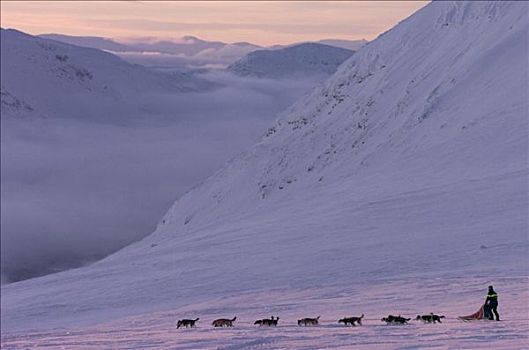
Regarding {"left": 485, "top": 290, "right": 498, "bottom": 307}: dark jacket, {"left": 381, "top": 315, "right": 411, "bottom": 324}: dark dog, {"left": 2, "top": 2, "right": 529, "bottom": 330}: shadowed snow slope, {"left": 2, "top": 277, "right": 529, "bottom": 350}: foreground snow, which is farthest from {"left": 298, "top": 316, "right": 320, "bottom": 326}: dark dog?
{"left": 2, "top": 2, "right": 529, "bottom": 330}: shadowed snow slope

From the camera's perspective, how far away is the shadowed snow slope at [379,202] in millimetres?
28531

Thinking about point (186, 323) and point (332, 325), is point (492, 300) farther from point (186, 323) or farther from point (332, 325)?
point (186, 323)

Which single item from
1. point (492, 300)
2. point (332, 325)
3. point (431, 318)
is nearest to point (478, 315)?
point (492, 300)

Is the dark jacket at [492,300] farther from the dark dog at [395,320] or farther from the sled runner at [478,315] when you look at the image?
the dark dog at [395,320]

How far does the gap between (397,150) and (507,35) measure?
13518mm

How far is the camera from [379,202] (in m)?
38.5

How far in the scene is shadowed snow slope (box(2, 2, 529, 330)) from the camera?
28.5 m

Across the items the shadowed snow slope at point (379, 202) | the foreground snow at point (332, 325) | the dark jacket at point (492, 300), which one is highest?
the shadowed snow slope at point (379, 202)

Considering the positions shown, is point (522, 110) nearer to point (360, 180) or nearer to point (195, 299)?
point (360, 180)

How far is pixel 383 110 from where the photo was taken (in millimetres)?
75438

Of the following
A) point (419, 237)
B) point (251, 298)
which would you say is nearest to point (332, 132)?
point (419, 237)

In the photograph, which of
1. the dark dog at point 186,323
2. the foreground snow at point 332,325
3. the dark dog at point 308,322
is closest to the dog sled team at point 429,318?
the dark dog at point 308,322

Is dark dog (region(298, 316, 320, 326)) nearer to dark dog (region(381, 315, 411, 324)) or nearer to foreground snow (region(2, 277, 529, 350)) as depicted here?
foreground snow (region(2, 277, 529, 350))

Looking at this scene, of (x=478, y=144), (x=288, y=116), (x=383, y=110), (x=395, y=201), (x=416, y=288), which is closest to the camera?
(x=416, y=288)
